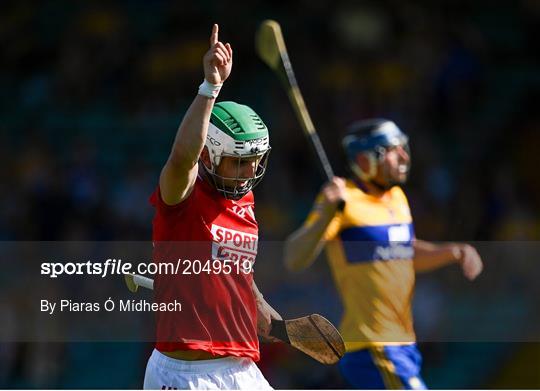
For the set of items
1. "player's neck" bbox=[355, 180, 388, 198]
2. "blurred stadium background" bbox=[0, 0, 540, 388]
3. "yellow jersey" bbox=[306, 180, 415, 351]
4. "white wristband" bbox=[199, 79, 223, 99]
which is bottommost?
"yellow jersey" bbox=[306, 180, 415, 351]

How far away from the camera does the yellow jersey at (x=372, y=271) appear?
736 centimetres

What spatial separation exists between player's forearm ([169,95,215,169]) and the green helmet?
466 mm

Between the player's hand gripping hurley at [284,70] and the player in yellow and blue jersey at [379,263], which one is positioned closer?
the player's hand gripping hurley at [284,70]

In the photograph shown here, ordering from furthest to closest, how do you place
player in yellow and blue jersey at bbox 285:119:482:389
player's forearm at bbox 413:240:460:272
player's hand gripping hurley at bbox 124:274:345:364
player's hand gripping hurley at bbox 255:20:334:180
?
player's forearm at bbox 413:240:460:272 < player in yellow and blue jersey at bbox 285:119:482:389 < player's hand gripping hurley at bbox 255:20:334:180 < player's hand gripping hurley at bbox 124:274:345:364

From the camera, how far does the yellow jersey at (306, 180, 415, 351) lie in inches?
290

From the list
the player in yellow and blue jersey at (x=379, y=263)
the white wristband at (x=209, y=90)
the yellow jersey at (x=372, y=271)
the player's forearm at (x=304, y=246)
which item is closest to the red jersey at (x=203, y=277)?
the white wristband at (x=209, y=90)

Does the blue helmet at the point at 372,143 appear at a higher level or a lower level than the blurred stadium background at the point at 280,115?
lower

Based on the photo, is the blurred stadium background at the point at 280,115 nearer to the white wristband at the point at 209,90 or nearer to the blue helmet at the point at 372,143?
the blue helmet at the point at 372,143

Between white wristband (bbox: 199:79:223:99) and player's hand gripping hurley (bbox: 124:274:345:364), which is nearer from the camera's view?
white wristband (bbox: 199:79:223:99)

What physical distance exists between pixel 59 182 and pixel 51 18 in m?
3.25

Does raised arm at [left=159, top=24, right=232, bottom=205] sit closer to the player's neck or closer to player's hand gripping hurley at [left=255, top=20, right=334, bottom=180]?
player's hand gripping hurley at [left=255, top=20, right=334, bottom=180]

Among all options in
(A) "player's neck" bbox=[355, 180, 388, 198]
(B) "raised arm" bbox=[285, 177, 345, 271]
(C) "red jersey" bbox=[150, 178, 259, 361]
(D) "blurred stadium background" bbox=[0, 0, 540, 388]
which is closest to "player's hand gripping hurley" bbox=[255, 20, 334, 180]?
(B) "raised arm" bbox=[285, 177, 345, 271]

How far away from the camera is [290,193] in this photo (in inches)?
503

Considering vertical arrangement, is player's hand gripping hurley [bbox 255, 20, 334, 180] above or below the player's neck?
above
